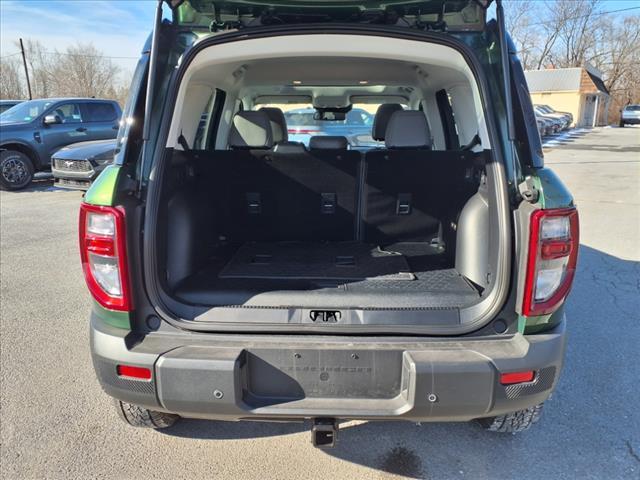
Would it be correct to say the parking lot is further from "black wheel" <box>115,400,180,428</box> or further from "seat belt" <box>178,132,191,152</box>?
"seat belt" <box>178,132,191,152</box>

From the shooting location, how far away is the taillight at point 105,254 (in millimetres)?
1782

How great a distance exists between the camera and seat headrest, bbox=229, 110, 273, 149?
3.15 meters

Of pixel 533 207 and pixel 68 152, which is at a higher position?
pixel 533 207

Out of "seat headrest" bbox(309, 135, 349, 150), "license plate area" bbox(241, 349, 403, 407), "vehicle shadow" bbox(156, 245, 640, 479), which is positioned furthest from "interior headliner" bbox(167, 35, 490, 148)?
"vehicle shadow" bbox(156, 245, 640, 479)

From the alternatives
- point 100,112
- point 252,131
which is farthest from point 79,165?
point 252,131

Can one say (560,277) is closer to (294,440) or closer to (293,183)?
(294,440)

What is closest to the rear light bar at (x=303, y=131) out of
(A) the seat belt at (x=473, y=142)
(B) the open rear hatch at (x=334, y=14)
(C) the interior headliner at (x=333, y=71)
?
(C) the interior headliner at (x=333, y=71)

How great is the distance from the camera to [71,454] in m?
2.23

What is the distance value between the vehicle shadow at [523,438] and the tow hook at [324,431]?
0.50 m

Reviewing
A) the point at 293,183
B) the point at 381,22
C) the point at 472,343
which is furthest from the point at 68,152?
the point at 472,343

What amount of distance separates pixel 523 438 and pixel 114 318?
2.06 m

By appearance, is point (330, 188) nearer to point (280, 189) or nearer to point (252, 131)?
point (280, 189)

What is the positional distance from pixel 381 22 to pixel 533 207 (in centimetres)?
103

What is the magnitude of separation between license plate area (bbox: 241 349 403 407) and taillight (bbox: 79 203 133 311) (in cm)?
57
